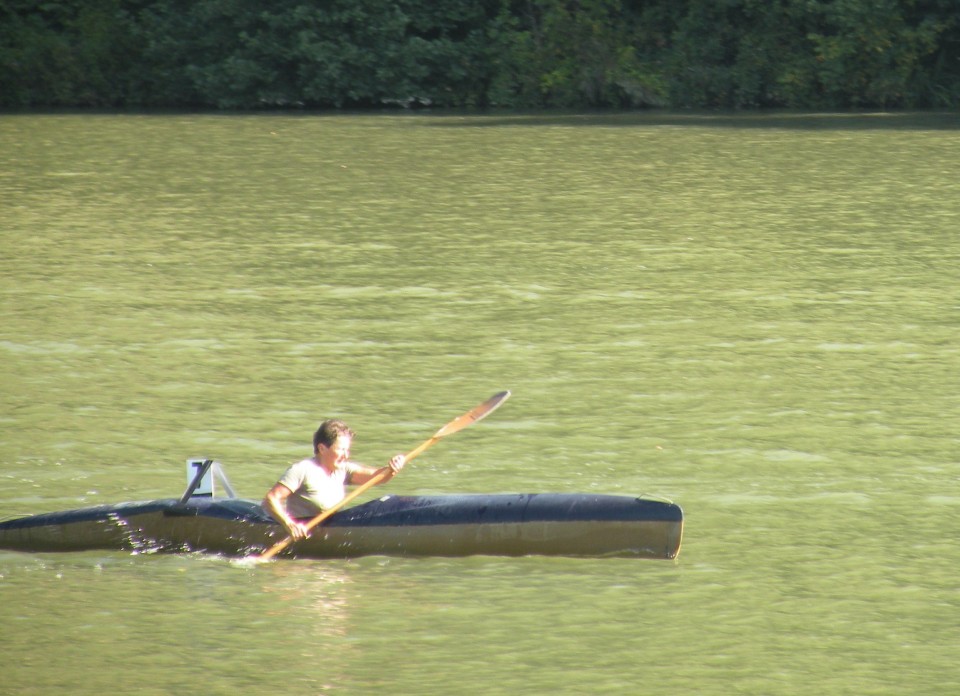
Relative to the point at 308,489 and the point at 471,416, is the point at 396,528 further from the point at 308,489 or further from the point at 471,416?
the point at 471,416

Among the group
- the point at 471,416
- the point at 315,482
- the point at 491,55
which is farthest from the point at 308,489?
the point at 491,55

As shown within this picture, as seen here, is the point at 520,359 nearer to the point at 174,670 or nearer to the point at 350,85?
the point at 174,670

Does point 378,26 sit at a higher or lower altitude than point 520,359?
higher

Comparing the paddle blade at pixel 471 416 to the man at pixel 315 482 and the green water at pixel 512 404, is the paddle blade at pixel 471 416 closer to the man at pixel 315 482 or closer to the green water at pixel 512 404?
the green water at pixel 512 404

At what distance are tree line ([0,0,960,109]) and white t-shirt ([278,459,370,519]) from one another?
26.3m

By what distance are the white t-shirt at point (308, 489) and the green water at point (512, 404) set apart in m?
0.25

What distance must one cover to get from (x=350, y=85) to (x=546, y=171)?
12.5 m

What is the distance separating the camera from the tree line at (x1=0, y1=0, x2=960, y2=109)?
32.1 m

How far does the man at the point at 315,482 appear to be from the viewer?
7.27 m

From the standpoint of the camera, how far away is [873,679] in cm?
588

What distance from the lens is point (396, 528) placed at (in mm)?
7250

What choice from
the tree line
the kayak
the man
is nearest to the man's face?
the man

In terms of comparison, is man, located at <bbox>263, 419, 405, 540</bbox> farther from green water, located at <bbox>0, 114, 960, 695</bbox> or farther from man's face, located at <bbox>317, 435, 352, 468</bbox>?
green water, located at <bbox>0, 114, 960, 695</bbox>

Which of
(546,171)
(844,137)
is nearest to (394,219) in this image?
(546,171)
